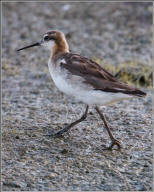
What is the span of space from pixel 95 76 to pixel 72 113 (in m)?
1.46

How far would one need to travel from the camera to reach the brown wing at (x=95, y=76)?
5410 mm

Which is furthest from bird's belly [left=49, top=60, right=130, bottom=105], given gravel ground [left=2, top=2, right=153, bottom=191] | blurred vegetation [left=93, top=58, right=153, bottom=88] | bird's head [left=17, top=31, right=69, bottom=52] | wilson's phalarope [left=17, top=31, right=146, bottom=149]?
blurred vegetation [left=93, top=58, right=153, bottom=88]

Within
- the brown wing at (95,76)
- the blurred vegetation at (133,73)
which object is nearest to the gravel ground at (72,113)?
the blurred vegetation at (133,73)

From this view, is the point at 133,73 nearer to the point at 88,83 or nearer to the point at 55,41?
the point at 55,41

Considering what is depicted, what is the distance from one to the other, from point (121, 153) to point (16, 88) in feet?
10.1

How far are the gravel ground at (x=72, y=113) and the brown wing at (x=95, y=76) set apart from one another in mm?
781

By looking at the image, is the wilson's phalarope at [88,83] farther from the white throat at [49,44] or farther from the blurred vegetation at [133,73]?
the blurred vegetation at [133,73]

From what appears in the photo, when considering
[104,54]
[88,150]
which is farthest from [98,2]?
[88,150]

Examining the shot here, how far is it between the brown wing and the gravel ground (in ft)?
2.56

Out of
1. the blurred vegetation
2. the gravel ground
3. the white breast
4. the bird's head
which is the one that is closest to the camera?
the gravel ground

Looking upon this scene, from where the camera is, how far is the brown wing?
17.7ft

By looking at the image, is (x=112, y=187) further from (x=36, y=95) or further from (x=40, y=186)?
(x=36, y=95)

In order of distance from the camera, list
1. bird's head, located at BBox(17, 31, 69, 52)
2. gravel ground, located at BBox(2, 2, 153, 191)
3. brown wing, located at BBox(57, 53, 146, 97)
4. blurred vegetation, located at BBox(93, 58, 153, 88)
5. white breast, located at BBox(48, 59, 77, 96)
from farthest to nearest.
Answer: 1. blurred vegetation, located at BBox(93, 58, 153, 88)
2. bird's head, located at BBox(17, 31, 69, 52)
3. white breast, located at BBox(48, 59, 77, 96)
4. brown wing, located at BBox(57, 53, 146, 97)
5. gravel ground, located at BBox(2, 2, 153, 191)

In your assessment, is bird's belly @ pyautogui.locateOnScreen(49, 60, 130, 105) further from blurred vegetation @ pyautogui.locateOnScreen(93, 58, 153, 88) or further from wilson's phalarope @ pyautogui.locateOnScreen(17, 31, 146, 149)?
blurred vegetation @ pyautogui.locateOnScreen(93, 58, 153, 88)
